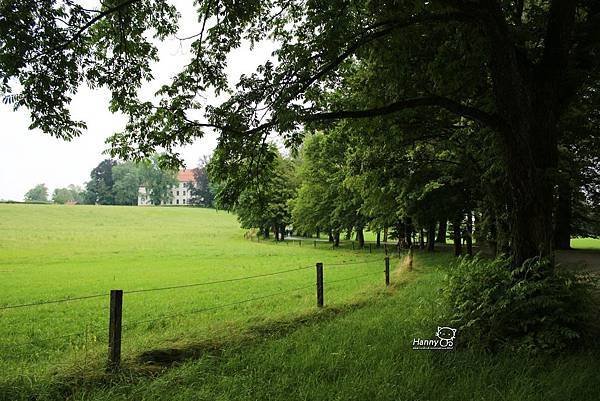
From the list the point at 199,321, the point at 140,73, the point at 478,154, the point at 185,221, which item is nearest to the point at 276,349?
the point at 199,321

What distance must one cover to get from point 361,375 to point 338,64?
543 centimetres

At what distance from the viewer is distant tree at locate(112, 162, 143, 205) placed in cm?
12288

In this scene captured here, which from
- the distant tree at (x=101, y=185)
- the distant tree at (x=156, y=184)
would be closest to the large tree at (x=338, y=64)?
the distant tree at (x=156, y=184)

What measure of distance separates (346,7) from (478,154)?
24.2ft

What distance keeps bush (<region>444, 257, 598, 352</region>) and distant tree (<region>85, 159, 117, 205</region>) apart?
132359 millimetres

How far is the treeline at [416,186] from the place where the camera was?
8.70 meters

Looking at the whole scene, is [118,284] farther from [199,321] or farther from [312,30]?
[312,30]

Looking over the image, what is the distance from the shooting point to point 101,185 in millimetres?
125812

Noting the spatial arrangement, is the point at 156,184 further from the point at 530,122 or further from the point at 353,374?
the point at 353,374

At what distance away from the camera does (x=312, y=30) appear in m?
7.98

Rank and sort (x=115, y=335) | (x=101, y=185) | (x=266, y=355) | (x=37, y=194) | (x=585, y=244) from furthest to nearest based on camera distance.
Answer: (x=37, y=194), (x=101, y=185), (x=585, y=244), (x=266, y=355), (x=115, y=335)

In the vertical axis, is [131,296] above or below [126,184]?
below

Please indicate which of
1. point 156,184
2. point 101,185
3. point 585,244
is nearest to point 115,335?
point 585,244

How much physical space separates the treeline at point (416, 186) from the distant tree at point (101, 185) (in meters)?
106
